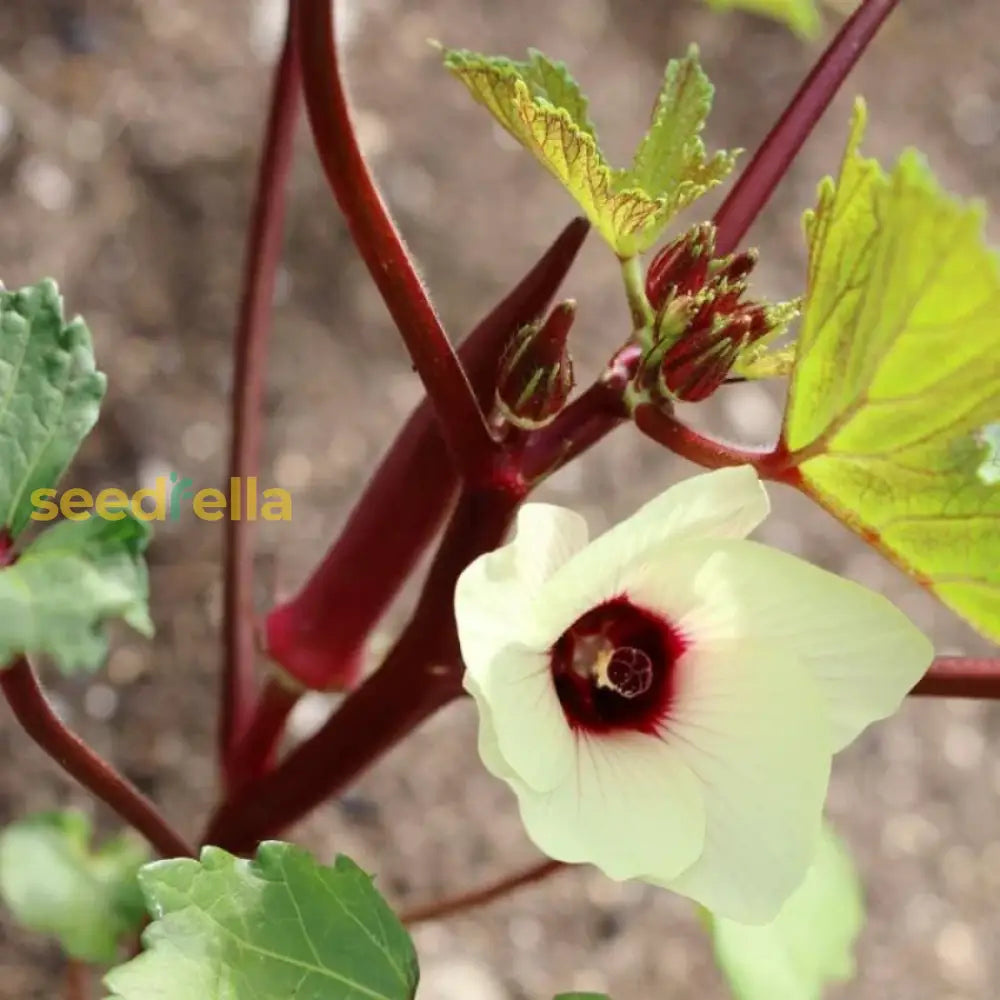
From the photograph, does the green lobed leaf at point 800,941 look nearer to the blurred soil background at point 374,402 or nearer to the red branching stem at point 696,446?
the red branching stem at point 696,446

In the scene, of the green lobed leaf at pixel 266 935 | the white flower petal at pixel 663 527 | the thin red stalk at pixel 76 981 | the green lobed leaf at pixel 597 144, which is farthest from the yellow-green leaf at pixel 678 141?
the thin red stalk at pixel 76 981

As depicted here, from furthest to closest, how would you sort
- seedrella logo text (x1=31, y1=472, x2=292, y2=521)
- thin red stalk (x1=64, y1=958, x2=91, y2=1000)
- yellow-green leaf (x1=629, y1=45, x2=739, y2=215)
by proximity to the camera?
seedrella logo text (x1=31, y1=472, x2=292, y2=521), thin red stalk (x1=64, y1=958, x2=91, y2=1000), yellow-green leaf (x1=629, y1=45, x2=739, y2=215)

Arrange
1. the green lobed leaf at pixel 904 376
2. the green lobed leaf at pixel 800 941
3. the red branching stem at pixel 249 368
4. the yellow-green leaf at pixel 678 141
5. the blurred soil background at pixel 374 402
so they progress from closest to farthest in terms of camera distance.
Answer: the green lobed leaf at pixel 904 376, the yellow-green leaf at pixel 678 141, the green lobed leaf at pixel 800 941, the red branching stem at pixel 249 368, the blurred soil background at pixel 374 402

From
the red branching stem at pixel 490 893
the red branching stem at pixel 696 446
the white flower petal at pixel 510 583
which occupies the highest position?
the red branching stem at pixel 696 446

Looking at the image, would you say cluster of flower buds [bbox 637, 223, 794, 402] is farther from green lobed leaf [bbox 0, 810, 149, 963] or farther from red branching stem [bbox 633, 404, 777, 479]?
green lobed leaf [bbox 0, 810, 149, 963]

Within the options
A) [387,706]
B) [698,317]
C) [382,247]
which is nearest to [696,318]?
[698,317]

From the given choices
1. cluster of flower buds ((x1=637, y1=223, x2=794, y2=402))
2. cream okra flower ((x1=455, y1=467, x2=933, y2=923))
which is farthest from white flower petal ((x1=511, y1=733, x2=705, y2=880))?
cluster of flower buds ((x1=637, y1=223, x2=794, y2=402))

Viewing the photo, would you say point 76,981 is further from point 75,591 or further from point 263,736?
point 75,591
